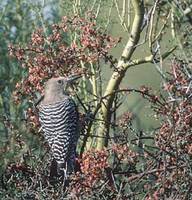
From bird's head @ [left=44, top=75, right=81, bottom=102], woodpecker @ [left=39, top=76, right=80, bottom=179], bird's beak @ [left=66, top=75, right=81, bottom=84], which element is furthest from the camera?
bird's head @ [left=44, top=75, right=81, bottom=102]

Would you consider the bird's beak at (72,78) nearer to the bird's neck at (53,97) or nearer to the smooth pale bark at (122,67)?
the smooth pale bark at (122,67)

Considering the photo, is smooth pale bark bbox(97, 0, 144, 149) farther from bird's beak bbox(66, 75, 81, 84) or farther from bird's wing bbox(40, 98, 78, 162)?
bird's beak bbox(66, 75, 81, 84)

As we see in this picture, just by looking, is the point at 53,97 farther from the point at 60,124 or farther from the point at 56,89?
the point at 60,124

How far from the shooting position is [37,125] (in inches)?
202

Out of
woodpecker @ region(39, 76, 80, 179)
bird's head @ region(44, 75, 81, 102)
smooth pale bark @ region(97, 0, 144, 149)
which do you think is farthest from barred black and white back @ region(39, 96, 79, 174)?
smooth pale bark @ region(97, 0, 144, 149)

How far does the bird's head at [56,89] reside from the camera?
5.73 meters

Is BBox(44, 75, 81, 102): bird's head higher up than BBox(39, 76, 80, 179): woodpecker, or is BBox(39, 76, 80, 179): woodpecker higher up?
BBox(44, 75, 81, 102): bird's head

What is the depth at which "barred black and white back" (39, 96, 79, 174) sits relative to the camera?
548cm

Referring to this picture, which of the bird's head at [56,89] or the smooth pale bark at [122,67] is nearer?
the smooth pale bark at [122,67]

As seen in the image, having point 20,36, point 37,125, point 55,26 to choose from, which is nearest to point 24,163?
point 37,125

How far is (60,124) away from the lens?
5969 mm

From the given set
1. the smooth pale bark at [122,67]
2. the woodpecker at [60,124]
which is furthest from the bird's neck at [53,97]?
the smooth pale bark at [122,67]

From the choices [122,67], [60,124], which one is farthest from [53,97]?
[122,67]

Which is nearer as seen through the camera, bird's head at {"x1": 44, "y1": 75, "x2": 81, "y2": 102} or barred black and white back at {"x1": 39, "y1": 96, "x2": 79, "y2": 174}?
barred black and white back at {"x1": 39, "y1": 96, "x2": 79, "y2": 174}
